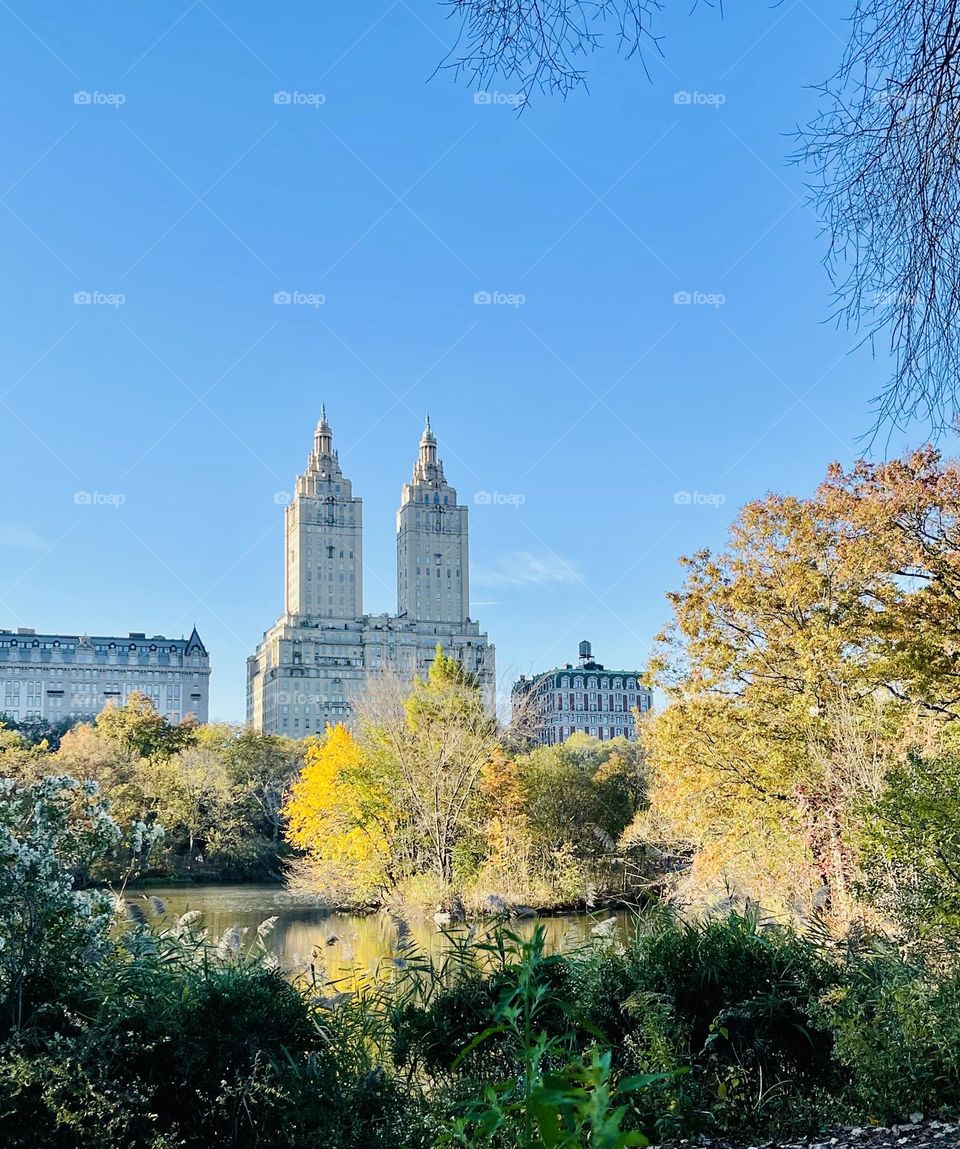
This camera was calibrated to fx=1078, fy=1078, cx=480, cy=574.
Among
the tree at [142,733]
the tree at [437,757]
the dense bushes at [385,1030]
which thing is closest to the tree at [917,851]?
the dense bushes at [385,1030]

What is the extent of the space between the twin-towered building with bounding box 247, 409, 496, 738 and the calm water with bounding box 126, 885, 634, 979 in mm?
67748

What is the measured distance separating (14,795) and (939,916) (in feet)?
15.3

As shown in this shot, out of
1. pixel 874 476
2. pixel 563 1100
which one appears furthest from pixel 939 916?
pixel 874 476

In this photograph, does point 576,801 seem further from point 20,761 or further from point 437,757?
point 20,761

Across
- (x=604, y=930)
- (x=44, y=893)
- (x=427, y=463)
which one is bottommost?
(x=604, y=930)

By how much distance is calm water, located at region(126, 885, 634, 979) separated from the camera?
16.2 m

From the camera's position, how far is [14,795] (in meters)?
4.95

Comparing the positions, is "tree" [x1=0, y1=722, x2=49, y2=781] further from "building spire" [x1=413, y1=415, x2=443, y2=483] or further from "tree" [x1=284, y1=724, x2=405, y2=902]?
"building spire" [x1=413, y1=415, x2=443, y2=483]

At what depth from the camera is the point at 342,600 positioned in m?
106

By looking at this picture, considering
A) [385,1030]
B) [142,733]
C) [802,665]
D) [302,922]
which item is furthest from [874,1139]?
[142,733]

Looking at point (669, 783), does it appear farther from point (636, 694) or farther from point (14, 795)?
point (636, 694)

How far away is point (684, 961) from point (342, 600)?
102 meters

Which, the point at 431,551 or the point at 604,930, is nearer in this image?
the point at 604,930

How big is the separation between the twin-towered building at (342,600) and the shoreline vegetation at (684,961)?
7898cm
